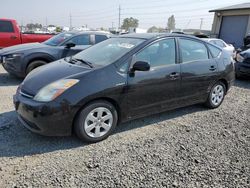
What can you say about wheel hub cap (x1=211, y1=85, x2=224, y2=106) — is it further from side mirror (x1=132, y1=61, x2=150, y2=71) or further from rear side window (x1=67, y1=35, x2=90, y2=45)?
rear side window (x1=67, y1=35, x2=90, y2=45)

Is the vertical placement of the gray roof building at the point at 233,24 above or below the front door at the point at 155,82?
above

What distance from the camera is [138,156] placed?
2.90 metres

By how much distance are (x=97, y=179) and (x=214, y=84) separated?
3251 millimetres

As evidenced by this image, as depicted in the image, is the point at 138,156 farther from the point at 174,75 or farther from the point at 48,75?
the point at 48,75

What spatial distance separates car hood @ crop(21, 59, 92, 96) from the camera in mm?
3049

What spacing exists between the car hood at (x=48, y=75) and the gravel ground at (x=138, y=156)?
730mm

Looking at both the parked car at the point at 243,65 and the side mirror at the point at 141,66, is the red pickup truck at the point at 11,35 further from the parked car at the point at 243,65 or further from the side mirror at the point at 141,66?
the parked car at the point at 243,65

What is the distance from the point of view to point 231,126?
3.95 metres

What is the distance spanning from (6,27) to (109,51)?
7622 millimetres

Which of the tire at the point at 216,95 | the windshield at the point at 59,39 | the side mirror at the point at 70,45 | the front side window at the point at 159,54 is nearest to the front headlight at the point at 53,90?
the front side window at the point at 159,54

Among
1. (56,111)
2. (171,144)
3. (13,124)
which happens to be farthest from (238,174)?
(13,124)

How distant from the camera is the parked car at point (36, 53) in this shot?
600 centimetres

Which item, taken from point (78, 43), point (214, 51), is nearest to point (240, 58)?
point (214, 51)

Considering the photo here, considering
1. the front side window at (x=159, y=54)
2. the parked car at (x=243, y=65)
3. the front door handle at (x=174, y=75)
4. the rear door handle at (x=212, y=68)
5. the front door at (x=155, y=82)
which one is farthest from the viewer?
the parked car at (x=243, y=65)
